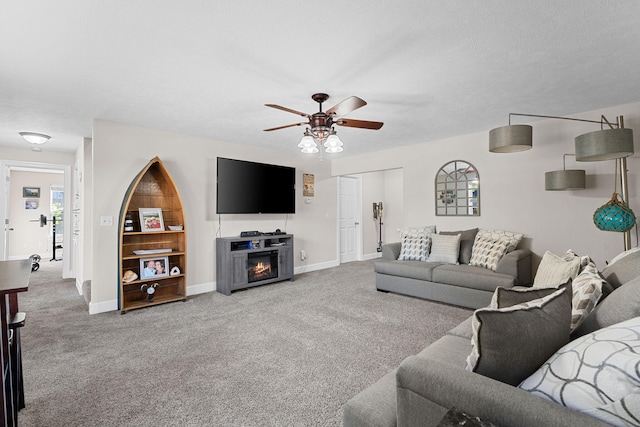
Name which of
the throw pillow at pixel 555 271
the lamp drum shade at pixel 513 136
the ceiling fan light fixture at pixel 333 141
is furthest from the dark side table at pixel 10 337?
the lamp drum shade at pixel 513 136

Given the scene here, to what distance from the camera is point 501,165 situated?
14.1 ft

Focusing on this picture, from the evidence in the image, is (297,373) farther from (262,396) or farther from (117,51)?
(117,51)

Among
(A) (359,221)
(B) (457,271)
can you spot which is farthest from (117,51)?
(A) (359,221)

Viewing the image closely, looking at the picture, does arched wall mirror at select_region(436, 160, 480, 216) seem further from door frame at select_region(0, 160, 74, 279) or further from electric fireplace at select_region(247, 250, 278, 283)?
door frame at select_region(0, 160, 74, 279)

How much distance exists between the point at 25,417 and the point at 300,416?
1.62m

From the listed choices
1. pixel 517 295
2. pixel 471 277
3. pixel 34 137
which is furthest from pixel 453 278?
pixel 34 137

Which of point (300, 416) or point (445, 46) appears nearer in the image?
point (300, 416)

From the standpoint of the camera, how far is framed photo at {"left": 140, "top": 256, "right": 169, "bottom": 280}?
12.6 feet

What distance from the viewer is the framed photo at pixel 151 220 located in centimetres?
392

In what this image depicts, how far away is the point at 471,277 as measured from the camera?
139 inches

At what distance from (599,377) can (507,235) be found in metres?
3.60

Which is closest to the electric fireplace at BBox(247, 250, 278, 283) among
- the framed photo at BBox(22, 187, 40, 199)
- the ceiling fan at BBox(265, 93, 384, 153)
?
the ceiling fan at BBox(265, 93, 384, 153)

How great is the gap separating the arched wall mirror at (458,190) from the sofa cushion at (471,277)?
112cm

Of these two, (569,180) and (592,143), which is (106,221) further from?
(569,180)
